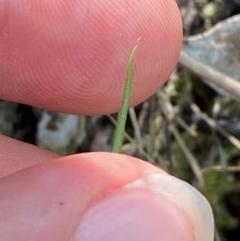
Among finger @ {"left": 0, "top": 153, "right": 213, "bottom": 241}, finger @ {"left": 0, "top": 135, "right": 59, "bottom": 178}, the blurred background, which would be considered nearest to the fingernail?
finger @ {"left": 0, "top": 153, "right": 213, "bottom": 241}

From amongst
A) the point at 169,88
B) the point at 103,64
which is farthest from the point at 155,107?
the point at 103,64

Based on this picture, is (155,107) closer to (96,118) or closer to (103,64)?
(96,118)

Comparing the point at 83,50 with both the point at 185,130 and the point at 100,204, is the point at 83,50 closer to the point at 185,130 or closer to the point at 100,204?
the point at 100,204

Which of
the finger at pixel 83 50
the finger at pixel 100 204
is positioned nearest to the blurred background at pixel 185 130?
the finger at pixel 83 50

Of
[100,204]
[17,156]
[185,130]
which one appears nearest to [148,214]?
[100,204]

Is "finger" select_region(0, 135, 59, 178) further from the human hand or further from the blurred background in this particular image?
the blurred background

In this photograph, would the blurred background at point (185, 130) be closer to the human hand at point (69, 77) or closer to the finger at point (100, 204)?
the human hand at point (69, 77)
